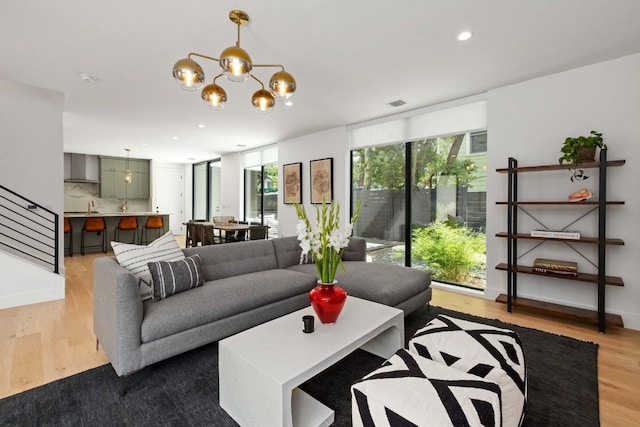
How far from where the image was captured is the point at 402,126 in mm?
4770

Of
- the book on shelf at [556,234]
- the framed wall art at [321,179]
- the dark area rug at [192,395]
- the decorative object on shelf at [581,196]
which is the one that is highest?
the framed wall art at [321,179]

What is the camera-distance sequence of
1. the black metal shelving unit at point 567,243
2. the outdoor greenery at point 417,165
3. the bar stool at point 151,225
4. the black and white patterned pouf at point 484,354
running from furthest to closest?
the bar stool at point 151,225
the outdoor greenery at point 417,165
the black metal shelving unit at point 567,243
the black and white patterned pouf at point 484,354

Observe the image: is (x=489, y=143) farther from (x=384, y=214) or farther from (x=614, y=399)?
(x=614, y=399)

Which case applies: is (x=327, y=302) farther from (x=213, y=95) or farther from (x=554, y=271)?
(x=554, y=271)

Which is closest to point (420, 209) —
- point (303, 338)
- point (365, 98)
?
point (365, 98)

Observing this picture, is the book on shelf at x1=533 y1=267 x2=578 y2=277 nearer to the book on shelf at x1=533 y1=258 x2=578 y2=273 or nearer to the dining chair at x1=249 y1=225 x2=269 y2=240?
the book on shelf at x1=533 y1=258 x2=578 y2=273

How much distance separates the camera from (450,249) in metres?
4.43

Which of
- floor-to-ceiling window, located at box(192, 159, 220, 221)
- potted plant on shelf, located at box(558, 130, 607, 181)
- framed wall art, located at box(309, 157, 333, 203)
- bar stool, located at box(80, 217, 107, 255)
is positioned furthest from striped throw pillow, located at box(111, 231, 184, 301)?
floor-to-ceiling window, located at box(192, 159, 220, 221)

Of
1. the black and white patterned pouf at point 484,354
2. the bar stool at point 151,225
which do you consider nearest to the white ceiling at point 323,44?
the black and white patterned pouf at point 484,354

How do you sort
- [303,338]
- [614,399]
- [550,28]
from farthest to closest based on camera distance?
[550,28] < [614,399] < [303,338]

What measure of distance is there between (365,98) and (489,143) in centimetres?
168

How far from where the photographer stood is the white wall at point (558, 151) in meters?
2.99

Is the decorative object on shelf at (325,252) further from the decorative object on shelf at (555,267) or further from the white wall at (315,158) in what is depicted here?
the white wall at (315,158)

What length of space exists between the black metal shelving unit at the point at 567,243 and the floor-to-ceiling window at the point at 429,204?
0.49m
